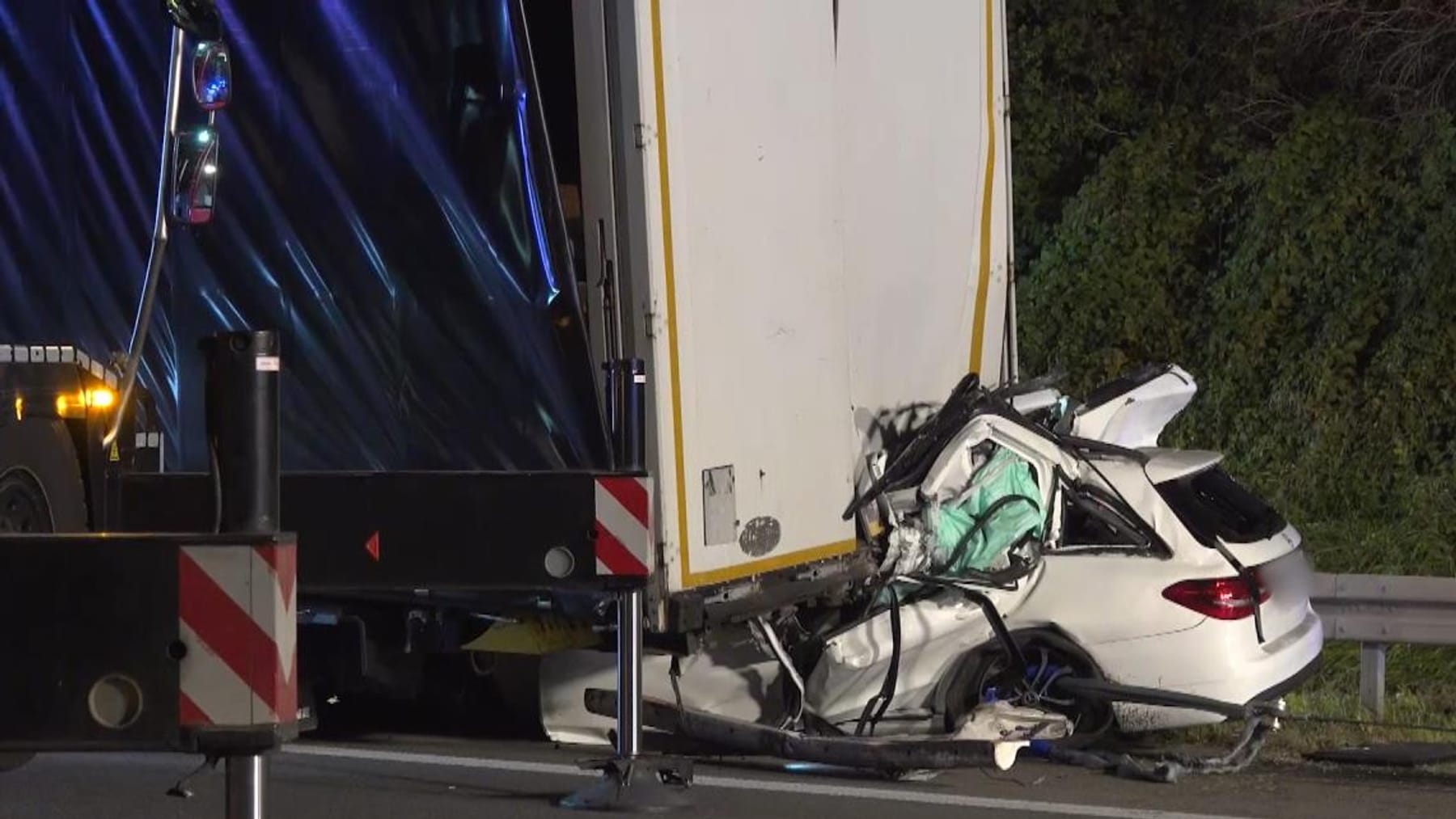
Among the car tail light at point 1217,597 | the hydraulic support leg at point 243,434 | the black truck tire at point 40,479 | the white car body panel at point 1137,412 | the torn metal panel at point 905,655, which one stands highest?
the white car body panel at point 1137,412

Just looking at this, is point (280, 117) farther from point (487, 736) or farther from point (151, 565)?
point (151, 565)

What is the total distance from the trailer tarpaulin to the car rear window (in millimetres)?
2533

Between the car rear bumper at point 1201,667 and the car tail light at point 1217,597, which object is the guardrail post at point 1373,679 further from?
the car tail light at point 1217,597

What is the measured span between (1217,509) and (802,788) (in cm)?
205

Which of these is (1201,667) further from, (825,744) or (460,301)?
(460,301)

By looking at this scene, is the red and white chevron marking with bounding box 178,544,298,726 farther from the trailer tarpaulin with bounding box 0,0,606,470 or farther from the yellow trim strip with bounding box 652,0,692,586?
the yellow trim strip with bounding box 652,0,692,586

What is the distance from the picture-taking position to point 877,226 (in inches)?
352

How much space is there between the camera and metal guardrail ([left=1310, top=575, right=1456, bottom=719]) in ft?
29.6

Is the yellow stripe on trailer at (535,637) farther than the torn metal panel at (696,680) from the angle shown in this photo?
No

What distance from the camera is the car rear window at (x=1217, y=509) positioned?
27.3 feet

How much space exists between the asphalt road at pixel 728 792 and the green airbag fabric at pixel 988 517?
85 cm

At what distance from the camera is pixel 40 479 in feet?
22.8

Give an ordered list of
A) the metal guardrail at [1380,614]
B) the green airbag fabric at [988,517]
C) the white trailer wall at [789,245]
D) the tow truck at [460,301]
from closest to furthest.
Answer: the tow truck at [460,301] → the white trailer wall at [789,245] → the green airbag fabric at [988,517] → the metal guardrail at [1380,614]

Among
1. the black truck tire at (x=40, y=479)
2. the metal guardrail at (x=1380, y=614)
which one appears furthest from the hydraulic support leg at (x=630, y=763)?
the metal guardrail at (x=1380, y=614)
